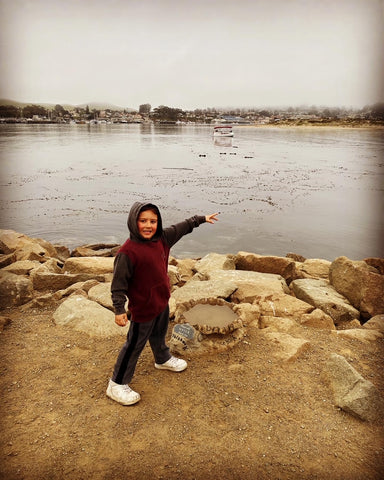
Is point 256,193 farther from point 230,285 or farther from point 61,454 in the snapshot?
point 61,454

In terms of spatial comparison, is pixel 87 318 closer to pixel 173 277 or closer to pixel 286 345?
pixel 173 277

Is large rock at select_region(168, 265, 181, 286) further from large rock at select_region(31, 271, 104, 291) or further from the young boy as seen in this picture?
the young boy

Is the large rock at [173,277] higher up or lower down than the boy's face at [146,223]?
lower down

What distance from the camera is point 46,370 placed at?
3588 mm

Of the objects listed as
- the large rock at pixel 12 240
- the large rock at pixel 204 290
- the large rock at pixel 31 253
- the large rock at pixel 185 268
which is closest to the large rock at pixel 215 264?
the large rock at pixel 185 268

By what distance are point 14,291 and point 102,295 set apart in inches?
52.8

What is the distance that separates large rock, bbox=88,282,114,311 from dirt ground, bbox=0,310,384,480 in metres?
0.99

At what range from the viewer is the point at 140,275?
2965mm

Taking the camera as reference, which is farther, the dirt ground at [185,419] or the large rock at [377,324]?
the large rock at [377,324]

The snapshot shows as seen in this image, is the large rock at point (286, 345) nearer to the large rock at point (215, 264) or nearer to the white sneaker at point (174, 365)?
the white sneaker at point (174, 365)

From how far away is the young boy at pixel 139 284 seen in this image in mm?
2871

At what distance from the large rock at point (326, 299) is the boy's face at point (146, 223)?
367 cm

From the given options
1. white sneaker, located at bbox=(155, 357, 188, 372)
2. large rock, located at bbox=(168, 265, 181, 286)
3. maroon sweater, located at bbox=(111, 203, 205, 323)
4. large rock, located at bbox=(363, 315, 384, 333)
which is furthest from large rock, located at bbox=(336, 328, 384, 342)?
large rock, located at bbox=(168, 265, 181, 286)

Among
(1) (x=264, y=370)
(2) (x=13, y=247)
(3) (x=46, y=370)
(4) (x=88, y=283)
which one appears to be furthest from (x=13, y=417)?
(2) (x=13, y=247)
